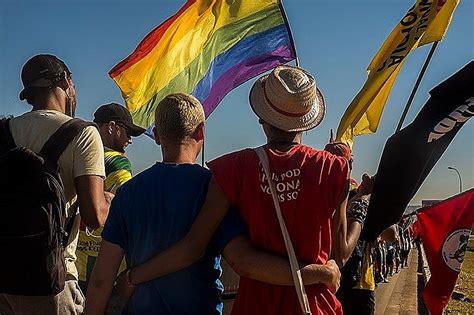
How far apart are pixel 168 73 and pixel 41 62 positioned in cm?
280

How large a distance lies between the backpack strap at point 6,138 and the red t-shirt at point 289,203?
3.91ft

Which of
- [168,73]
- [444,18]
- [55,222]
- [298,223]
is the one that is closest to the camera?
[298,223]

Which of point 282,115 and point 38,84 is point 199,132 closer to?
point 282,115

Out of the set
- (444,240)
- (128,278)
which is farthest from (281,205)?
(444,240)

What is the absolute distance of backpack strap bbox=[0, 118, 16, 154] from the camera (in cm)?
363

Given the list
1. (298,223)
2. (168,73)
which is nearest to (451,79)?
(298,223)

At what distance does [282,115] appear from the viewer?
311 cm

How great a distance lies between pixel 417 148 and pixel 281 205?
1.80 m

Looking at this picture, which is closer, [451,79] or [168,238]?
[168,238]

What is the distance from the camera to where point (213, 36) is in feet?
22.8

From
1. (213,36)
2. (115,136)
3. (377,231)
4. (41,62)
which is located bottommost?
(377,231)

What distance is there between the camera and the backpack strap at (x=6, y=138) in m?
3.63

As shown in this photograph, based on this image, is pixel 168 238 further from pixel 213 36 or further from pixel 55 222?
pixel 213 36

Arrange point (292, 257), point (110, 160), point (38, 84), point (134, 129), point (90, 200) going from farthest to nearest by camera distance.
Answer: point (134, 129) < point (110, 160) < point (38, 84) < point (90, 200) < point (292, 257)
